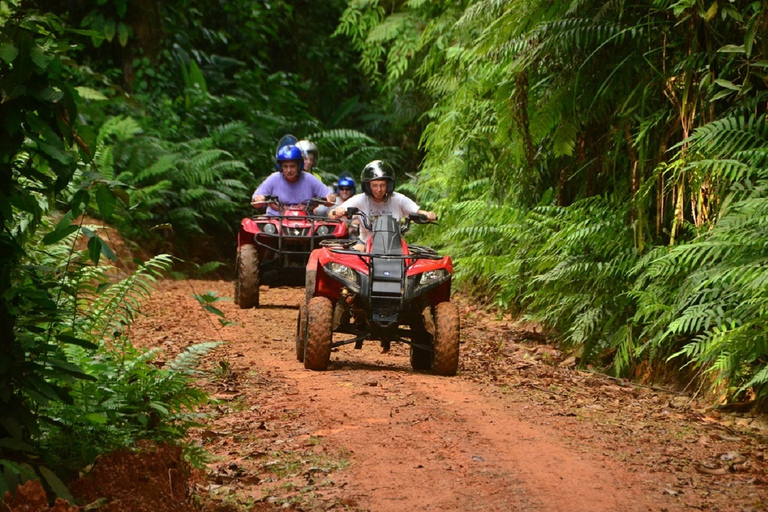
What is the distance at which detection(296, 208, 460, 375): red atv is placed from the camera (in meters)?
7.41

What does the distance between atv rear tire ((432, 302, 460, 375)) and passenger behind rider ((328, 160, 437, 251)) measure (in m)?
1.42

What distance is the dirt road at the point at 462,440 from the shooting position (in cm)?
444

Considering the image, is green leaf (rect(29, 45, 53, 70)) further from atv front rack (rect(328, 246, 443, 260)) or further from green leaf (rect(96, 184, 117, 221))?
atv front rack (rect(328, 246, 443, 260))

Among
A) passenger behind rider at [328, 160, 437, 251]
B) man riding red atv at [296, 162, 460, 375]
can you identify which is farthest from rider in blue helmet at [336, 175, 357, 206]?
man riding red atv at [296, 162, 460, 375]

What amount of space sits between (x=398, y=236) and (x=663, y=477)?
361cm

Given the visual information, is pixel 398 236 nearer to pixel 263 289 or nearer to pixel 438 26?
pixel 438 26

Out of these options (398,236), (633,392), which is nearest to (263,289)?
(398,236)

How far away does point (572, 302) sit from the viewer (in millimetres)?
8281

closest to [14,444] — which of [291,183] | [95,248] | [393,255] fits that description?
[95,248]

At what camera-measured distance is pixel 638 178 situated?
7.69 m

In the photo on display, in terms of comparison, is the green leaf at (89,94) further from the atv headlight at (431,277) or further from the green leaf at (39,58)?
the green leaf at (39,58)

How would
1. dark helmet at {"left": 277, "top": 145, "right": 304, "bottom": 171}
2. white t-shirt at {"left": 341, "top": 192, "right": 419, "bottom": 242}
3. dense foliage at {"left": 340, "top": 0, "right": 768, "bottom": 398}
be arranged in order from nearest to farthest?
1. dense foliage at {"left": 340, "top": 0, "right": 768, "bottom": 398}
2. white t-shirt at {"left": 341, "top": 192, "right": 419, "bottom": 242}
3. dark helmet at {"left": 277, "top": 145, "right": 304, "bottom": 171}

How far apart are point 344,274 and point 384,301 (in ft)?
1.30

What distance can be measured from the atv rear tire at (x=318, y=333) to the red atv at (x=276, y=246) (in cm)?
436
